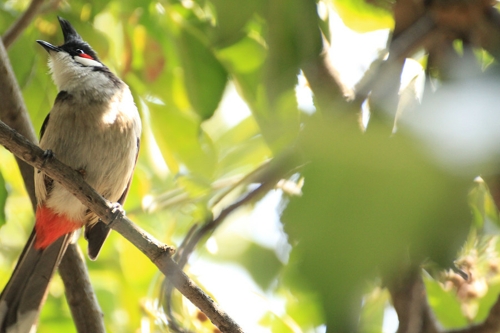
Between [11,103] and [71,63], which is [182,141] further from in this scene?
[71,63]

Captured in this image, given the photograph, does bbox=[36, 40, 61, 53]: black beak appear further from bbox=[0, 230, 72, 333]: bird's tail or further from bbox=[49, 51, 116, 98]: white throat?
bbox=[0, 230, 72, 333]: bird's tail

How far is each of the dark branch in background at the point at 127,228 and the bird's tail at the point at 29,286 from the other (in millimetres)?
897

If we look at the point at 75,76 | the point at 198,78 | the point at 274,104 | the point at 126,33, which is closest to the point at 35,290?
the point at 75,76

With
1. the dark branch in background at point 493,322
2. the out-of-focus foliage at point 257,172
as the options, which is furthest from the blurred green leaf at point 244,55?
the dark branch in background at point 493,322

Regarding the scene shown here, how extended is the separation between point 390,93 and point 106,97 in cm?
219

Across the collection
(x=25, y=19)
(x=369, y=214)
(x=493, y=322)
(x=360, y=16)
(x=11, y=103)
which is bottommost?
(x=493, y=322)

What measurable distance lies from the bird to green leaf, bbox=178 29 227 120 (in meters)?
0.90

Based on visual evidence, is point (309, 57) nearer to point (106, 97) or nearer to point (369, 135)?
point (369, 135)

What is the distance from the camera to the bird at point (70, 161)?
2449 mm

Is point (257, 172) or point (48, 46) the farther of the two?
point (48, 46)

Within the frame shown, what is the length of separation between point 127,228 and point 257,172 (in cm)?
43

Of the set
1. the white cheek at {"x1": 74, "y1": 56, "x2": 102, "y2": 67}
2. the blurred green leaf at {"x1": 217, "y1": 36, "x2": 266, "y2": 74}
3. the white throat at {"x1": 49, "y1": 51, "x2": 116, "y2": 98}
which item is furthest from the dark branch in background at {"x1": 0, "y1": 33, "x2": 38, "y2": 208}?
the blurred green leaf at {"x1": 217, "y1": 36, "x2": 266, "y2": 74}

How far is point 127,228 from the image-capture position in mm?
1551

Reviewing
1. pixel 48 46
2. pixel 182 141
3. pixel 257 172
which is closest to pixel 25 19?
pixel 48 46
